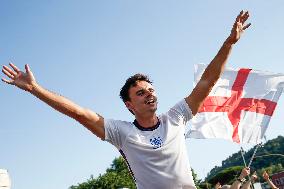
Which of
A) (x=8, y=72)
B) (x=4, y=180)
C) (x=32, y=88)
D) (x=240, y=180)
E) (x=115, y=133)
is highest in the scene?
(x=8, y=72)

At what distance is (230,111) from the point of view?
10.1 m

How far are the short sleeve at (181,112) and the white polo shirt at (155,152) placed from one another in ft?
0.18

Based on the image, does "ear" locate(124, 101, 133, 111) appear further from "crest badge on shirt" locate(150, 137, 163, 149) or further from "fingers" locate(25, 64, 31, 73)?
"fingers" locate(25, 64, 31, 73)

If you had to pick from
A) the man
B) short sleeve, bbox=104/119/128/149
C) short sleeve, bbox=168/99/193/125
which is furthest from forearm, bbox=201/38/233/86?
short sleeve, bbox=104/119/128/149

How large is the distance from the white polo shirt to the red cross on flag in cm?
573

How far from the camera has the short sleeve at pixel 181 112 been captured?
3.94 meters

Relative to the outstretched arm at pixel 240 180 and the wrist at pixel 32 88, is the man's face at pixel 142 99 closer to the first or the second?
the wrist at pixel 32 88

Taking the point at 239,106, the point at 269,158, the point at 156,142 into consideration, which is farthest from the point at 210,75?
the point at 269,158

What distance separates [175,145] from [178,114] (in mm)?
432

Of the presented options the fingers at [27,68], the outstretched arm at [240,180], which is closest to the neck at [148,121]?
the fingers at [27,68]

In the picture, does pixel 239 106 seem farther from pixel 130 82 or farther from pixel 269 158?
pixel 269 158

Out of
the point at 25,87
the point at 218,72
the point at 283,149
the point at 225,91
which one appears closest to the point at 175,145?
the point at 218,72

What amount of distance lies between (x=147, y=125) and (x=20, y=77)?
3.97ft

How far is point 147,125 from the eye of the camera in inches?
151
